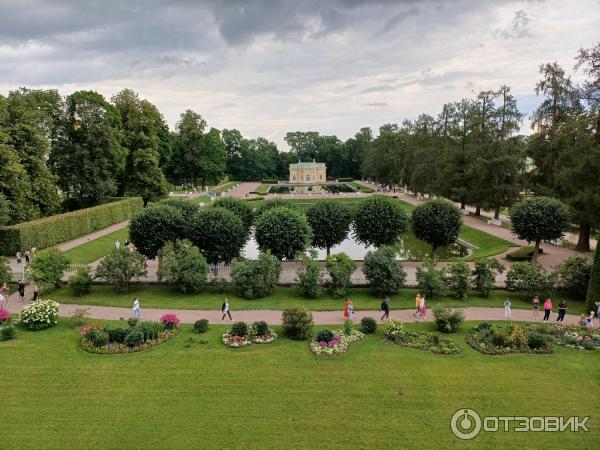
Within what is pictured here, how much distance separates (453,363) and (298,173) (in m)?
91.8

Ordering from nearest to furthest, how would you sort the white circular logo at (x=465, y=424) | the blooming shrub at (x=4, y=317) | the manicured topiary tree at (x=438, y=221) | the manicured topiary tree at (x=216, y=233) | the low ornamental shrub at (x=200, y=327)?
the white circular logo at (x=465, y=424), the low ornamental shrub at (x=200, y=327), the blooming shrub at (x=4, y=317), the manicured topiary tree at (x=216, y=233), the manicured topiary tree at (x=438, y=221)

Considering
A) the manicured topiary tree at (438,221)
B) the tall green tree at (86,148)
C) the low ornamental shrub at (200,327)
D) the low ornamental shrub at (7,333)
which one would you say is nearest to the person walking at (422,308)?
the low ornamental shrub at (200,327)

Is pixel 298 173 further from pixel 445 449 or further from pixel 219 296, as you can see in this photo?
pixel 445 449

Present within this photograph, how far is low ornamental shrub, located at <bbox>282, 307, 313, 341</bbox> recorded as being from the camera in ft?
57.2

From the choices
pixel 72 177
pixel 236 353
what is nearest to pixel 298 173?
pixel 72 177

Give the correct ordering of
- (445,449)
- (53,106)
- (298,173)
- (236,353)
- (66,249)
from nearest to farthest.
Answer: (445,449) < (236,353) < (66,249) < (53,106) < (298,173)

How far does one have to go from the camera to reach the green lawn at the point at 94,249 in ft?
106

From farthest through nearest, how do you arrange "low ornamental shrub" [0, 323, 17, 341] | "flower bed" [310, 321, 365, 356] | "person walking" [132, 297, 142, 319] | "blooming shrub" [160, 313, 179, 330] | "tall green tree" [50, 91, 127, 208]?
"tall green tree" [50, 91, 127, 208], "person walking" [132, 297, 142, 319], "blooming shrub" [160, 313, 179, 330], "low ornamental shrub" [0, 323, 17, 341], "flower bed" [310, 321, 365, 356]

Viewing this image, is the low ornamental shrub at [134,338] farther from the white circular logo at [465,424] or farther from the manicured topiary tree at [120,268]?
the white circular logo at [465,424]

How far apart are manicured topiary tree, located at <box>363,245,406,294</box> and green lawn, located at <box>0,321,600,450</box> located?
5.85 m

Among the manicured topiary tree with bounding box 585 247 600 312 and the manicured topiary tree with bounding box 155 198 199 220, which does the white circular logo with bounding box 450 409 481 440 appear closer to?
the manicured topiary tree with bounding box 585 247 600 312

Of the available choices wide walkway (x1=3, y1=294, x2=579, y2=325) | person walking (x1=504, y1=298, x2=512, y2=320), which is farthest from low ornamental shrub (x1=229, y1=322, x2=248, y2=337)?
person walking (x1=504, y1=298, x2=512, y2=320)

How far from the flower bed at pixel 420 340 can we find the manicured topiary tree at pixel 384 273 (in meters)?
4.94

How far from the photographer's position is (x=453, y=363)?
15422 millimetres
